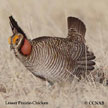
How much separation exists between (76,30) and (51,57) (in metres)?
1.20

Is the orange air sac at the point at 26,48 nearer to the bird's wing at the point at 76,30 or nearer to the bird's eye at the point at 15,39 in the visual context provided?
the bird's eye at the point at 15,39

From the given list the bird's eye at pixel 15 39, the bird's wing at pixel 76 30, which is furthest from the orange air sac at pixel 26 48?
the bird's wing at pixel 76 30

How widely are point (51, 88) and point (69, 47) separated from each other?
72cm

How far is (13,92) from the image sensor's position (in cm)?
793

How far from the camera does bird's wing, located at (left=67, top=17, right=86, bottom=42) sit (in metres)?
8.62

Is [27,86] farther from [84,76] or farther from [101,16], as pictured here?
[101,16]

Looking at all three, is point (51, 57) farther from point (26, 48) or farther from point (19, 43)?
→ point (19, 43)

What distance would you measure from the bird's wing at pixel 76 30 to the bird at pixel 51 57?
349 mm

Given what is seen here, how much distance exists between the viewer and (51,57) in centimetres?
777

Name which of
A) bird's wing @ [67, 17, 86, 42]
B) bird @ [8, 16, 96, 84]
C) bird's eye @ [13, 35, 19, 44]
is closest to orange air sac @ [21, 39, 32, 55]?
bird @ [8, 16, 96, 84]

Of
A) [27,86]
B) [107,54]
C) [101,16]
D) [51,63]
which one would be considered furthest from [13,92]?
[101,16]

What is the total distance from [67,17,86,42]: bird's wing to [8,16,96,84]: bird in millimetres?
349

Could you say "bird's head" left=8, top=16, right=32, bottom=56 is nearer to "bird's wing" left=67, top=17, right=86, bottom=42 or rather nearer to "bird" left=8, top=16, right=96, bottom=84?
"bird" left=8, top=16, right=96, bottom=84

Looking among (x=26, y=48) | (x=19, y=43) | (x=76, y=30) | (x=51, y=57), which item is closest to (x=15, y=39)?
(x=19, y=43)
